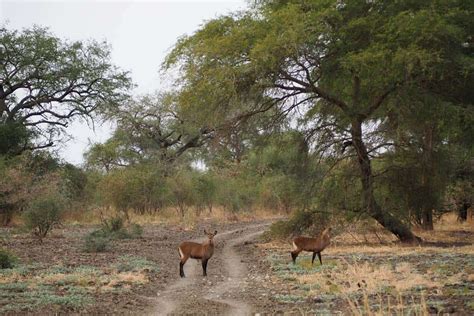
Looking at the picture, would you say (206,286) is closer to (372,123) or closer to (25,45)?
(372,123)

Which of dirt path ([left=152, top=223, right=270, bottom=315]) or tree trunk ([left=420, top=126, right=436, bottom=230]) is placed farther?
tree trunk ([left=420, top=126, right=436, bottom=230])

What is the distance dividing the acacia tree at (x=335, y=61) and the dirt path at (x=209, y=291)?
492cm

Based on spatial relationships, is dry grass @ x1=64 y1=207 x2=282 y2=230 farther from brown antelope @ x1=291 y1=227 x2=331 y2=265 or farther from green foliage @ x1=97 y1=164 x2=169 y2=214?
brown antelope @ x1=291 y1=227 x2=331 y2=265

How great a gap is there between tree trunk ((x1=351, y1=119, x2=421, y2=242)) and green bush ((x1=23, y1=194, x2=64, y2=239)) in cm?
1070

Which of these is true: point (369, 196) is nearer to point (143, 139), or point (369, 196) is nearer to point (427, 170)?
point (427, 170)

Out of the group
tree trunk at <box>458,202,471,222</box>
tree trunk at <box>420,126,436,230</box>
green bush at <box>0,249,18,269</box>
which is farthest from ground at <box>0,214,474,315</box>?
tree trunk at <box>458,202,471,222</box>

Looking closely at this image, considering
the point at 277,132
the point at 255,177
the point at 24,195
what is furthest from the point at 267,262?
the point at 255,177

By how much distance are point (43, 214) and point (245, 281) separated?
11698 mm

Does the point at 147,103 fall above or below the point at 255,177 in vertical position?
above

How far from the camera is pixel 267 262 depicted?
16.5 meters

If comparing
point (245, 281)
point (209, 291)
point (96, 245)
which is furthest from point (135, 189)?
point (209, 291)

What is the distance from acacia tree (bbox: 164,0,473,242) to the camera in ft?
56.6

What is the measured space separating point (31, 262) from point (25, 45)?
896 inches

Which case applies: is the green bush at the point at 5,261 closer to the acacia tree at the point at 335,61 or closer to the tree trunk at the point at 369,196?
the acacia tree at the point at 335,61
